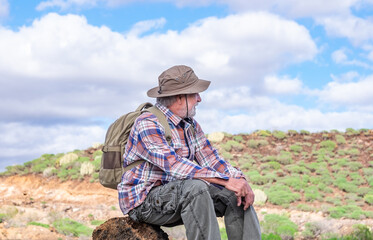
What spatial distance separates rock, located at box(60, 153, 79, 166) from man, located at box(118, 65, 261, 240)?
53.1 ft

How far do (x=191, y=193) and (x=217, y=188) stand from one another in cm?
34

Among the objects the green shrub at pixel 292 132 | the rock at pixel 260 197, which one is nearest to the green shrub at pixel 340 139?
the green shrub at pixel 292 132

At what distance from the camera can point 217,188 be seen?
3873 millimetres

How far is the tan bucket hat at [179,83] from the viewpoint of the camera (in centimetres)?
403

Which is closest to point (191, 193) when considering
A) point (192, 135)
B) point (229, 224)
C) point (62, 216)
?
point (229, 224)

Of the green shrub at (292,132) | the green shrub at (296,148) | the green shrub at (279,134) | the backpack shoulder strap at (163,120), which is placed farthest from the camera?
the green shrub at (292,132)

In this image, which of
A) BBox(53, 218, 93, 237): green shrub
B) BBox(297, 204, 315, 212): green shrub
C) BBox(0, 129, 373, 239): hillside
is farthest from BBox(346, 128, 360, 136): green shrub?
BBox(53, 218, 93, 237): green shrub

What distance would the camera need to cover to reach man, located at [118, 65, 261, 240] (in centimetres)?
363

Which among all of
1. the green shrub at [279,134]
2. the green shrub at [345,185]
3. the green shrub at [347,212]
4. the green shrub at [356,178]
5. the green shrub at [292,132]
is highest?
the green shrub at [292,132]

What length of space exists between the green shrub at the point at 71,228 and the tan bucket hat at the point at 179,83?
641 centimetres

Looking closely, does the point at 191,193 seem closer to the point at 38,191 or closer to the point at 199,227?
the point at 199,227

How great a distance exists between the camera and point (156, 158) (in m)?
3.73

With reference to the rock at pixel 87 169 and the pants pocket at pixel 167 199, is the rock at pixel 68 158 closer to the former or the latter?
the rock at pixel 87 169

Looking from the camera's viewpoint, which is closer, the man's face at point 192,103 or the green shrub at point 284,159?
the man's face at point 192,103
